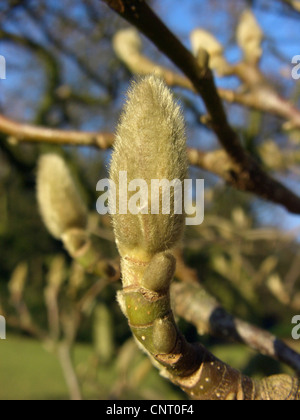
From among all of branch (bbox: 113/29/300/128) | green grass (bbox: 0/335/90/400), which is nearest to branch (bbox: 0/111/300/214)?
branch (bbox: 113/29/300/128)

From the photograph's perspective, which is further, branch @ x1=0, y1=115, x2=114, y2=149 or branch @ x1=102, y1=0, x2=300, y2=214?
branch @ x1=0, y1=115, x2=114, y2=149

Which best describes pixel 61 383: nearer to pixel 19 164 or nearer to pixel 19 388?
pixel 19 388

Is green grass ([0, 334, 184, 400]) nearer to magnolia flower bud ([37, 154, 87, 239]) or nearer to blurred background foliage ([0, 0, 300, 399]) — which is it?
blurred background foliage ([0, 0, 300, 399])

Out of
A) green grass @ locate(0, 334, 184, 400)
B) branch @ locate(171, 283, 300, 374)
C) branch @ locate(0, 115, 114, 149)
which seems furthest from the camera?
green grass @ locate(0, 334, 184, 400)

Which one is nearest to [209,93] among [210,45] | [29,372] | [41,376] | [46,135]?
[46,135]

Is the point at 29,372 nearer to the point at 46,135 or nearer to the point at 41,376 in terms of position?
the point at 41,376

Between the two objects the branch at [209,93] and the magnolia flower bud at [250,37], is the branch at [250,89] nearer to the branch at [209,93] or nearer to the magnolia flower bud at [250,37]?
the magnolia flower bud at [250,37]
